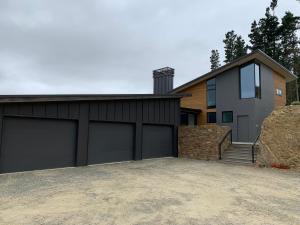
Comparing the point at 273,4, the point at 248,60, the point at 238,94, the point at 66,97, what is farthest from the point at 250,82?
the point at 273,4

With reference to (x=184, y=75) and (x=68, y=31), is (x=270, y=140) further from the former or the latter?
(x=184, y=75)

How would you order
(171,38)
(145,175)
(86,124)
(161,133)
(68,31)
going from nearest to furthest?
(145,175)
(86,124)
(161,133)
(68,31)
(171,38)

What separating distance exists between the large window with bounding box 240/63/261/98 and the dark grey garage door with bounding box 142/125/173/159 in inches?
241

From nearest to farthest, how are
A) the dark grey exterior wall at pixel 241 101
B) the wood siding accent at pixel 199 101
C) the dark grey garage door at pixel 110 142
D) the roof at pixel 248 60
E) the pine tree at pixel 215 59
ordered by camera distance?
the dark grey garage door at pixel 110 142
the roof at pixel 248 60
the dark grey exterior wall at pixel 241 101
the wood siding accent at pixel 199 101
the pine tree at pixel 215 59

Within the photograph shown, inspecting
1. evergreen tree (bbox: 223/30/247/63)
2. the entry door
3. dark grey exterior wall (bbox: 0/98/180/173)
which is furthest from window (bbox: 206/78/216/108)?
evergreen tree (bbox: 223/30/247/63)

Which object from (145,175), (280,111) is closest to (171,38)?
(280,111)

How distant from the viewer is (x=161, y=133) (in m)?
15.4

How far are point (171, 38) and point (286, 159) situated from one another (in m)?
16.3

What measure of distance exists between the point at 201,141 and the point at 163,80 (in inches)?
235

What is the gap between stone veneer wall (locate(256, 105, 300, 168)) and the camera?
1155 cm

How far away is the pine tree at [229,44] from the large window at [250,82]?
2339cm

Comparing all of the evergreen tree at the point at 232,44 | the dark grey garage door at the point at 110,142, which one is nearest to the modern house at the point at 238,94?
the dark grey garage door at the point at 110,142

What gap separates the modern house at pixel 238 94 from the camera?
1736cm

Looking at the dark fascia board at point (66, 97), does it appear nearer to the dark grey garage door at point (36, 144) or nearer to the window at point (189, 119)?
the dark grey garage door at point (36, 144)
